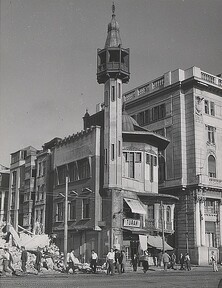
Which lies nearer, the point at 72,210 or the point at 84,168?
the point at 84,168

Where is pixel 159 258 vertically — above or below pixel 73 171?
below

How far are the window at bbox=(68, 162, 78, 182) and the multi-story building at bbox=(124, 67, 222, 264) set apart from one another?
11008 mm

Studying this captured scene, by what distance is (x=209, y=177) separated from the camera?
49.2 metres

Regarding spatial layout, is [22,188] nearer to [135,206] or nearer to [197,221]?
[135,206]

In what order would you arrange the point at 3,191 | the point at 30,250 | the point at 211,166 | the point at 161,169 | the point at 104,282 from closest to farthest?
the point at 104,282 < the point at 30,250 < the point at 211,166 < the point at 161,169 < the point at 3,191

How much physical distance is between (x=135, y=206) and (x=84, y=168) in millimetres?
6373

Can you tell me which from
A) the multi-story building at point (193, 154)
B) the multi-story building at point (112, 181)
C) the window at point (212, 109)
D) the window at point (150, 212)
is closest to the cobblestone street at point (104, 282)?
the multi-story building at point (112, 181)

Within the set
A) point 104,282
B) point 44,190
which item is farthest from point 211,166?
point 104,282

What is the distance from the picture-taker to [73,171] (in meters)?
46.0

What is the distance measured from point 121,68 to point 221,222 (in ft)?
66.6

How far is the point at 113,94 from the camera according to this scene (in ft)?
139

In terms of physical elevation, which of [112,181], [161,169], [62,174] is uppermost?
[161,169]

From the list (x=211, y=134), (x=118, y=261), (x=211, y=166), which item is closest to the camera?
(x=118, y=261)

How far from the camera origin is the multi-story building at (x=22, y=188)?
179 feet
